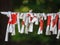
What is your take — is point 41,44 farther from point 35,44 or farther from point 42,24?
point 42,24

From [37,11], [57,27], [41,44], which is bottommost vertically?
[41,44]

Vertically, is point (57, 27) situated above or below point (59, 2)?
below

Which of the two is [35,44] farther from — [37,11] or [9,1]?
[9,1]

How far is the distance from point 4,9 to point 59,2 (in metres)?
0.54

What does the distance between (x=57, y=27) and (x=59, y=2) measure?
24cm

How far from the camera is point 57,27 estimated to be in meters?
2.45

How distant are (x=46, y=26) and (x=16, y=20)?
30 centimetres

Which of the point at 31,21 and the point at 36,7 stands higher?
the point at 36,7

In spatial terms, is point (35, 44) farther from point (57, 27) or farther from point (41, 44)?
point (57, 27)

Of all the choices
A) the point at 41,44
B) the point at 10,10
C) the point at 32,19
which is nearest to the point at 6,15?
the point at 10,10

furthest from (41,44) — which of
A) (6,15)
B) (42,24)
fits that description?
(6,15)

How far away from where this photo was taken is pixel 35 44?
2525 millimetres

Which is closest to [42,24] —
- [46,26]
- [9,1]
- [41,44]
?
[46,26]

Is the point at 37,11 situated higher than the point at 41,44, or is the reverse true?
the point at 37,11
